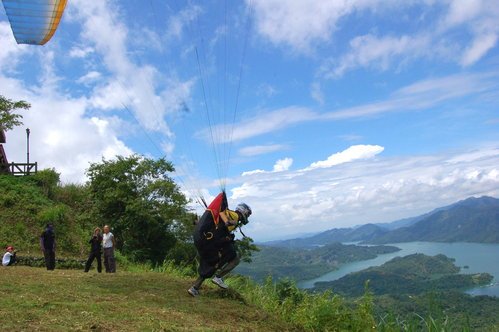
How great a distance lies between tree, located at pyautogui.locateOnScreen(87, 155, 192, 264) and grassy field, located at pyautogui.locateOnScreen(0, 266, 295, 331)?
1805 cm

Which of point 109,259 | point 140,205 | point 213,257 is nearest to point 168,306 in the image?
point 213,257

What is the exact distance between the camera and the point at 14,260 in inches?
683

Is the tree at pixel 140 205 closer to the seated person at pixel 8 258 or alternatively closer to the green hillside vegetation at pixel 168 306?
the green hillside vegetation at pixel 168 306

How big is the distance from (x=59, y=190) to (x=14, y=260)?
16.5m

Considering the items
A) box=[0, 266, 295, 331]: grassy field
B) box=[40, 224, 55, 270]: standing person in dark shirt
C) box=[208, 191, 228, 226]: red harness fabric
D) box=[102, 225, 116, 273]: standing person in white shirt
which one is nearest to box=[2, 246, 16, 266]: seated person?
box=[40, 224, 55, 270]: standing person in dark shirt

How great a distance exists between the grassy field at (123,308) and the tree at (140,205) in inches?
711

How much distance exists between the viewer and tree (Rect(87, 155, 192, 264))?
27422mm

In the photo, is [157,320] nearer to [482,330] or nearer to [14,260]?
[482,330]

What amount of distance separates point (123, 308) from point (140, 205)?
67.9 feet

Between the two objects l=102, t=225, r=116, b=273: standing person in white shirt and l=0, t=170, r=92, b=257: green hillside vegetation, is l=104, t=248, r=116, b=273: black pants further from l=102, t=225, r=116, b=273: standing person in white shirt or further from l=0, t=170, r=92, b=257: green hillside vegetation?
l=0, t=170, r=92, b=257: green hillside vegetation

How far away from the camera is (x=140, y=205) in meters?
26.8

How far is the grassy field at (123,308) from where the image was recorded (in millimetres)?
5480

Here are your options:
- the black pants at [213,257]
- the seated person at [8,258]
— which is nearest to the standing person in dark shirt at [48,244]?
the seated person at [8,258]

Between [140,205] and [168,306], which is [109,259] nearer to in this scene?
[168,306]
